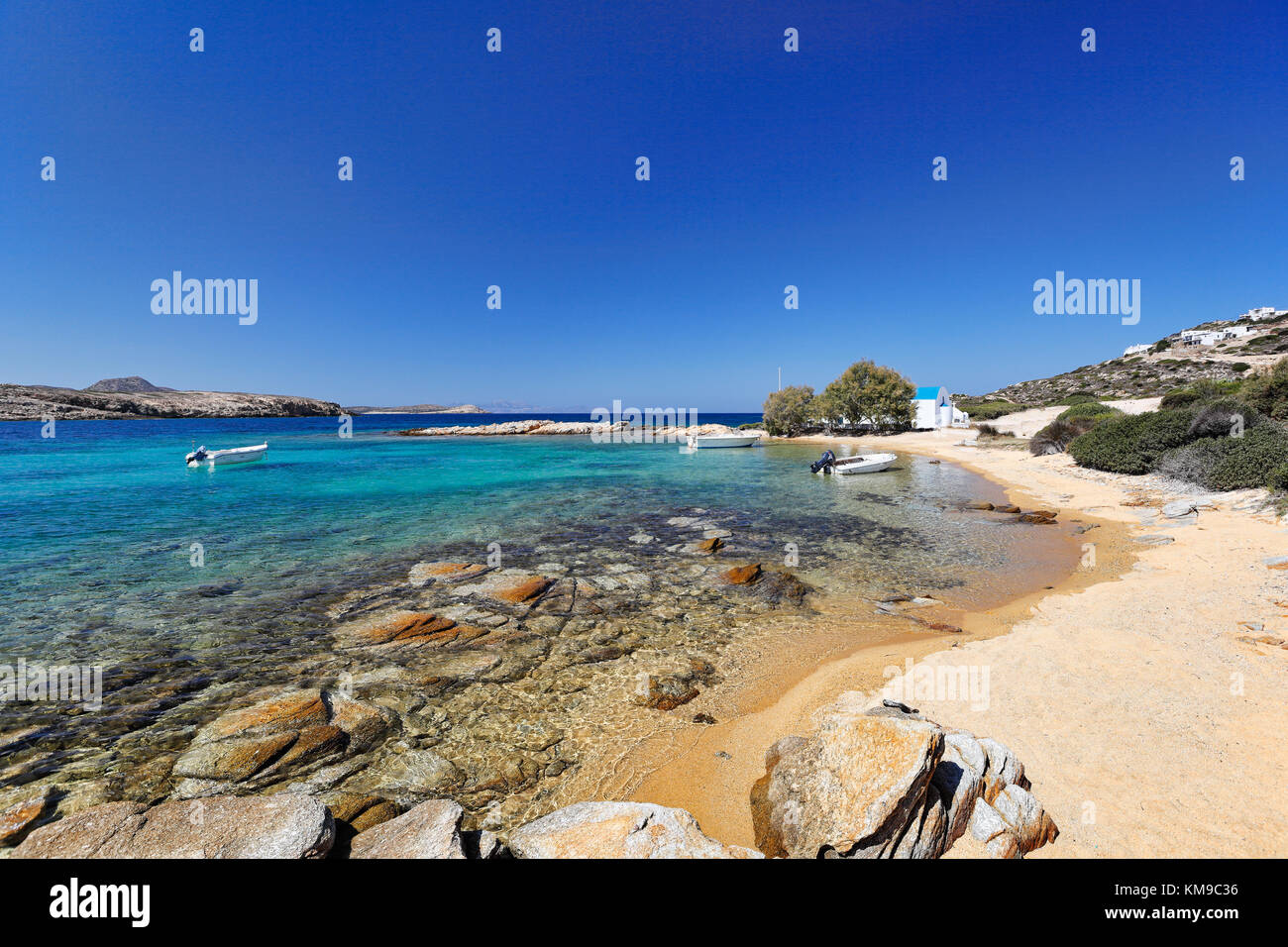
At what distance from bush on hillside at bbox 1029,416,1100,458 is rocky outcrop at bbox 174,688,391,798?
145 feet

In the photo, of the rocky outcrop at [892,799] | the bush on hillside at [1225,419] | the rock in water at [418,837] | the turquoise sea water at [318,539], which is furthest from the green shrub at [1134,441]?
the rock in water at [418,837]

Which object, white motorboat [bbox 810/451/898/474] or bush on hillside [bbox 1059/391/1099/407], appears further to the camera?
bush on hillside [bbox 1059/391/1099/407]

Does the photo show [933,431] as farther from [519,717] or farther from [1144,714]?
[519,717]

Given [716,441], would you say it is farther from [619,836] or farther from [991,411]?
[619,836]

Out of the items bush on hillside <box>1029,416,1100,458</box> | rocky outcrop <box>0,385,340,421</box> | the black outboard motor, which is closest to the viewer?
the black outboard motor

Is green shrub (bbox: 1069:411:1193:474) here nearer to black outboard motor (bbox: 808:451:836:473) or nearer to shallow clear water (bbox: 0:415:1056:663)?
shallow clear water (bbox: 0:415:1056:663)

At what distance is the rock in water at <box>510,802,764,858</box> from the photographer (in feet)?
11.8

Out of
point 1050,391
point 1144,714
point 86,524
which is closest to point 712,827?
point 1144,714

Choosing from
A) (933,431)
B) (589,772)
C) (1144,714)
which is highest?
(933,431)

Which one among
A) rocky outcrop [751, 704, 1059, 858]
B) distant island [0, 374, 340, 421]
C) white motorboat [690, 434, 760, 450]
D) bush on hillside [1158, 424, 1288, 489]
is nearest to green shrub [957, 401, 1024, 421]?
white motorboat [690, 434, 760, 450]

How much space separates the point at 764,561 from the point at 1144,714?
8.32 m

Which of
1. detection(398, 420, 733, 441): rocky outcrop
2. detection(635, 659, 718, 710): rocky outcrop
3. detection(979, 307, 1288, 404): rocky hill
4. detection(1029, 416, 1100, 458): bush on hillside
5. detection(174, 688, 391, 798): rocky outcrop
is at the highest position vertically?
detection(979, 307, 1288, 404): rocky hill

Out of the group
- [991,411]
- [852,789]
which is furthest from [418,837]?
[991,411]
